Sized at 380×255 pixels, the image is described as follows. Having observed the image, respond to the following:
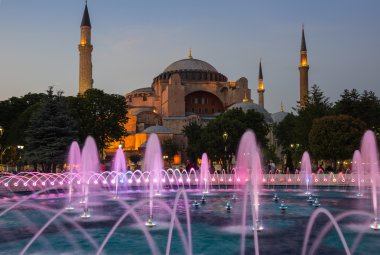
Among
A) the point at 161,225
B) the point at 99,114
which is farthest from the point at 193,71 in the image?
the point at 161,225

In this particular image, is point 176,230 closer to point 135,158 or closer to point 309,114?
point 309,114

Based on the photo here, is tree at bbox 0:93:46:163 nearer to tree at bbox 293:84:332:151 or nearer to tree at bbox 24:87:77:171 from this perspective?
tree at bbox 24:87:77:171

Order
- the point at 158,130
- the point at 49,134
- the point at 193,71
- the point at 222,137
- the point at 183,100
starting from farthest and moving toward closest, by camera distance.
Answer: the point at 193,71 < the point at 183,100 < the point at 158,130 < the point at 222,137 < the point at 49,134

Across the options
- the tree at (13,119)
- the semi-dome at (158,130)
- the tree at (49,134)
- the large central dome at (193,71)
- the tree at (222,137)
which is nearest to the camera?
the tree at (49,134)

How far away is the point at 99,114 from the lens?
127 feet

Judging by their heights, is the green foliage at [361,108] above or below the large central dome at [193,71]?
below

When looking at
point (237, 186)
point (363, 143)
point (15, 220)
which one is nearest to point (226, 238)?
point (15, 220)

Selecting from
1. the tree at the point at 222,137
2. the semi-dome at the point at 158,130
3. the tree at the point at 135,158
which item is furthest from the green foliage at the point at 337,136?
the semi-dome at the point at 158,130

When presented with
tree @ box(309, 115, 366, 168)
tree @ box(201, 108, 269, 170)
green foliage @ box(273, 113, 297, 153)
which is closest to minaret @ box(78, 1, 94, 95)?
tree @ box(201, 108, 269, 170)

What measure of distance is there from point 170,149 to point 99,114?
1809 centimetres

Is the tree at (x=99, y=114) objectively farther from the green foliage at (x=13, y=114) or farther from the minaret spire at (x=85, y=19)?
the minaret spire at (x=85, y=19)

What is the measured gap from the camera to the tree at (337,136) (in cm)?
2989

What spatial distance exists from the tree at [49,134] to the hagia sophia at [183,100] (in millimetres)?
28032

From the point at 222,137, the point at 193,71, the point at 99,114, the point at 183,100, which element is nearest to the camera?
the point at 222,137
